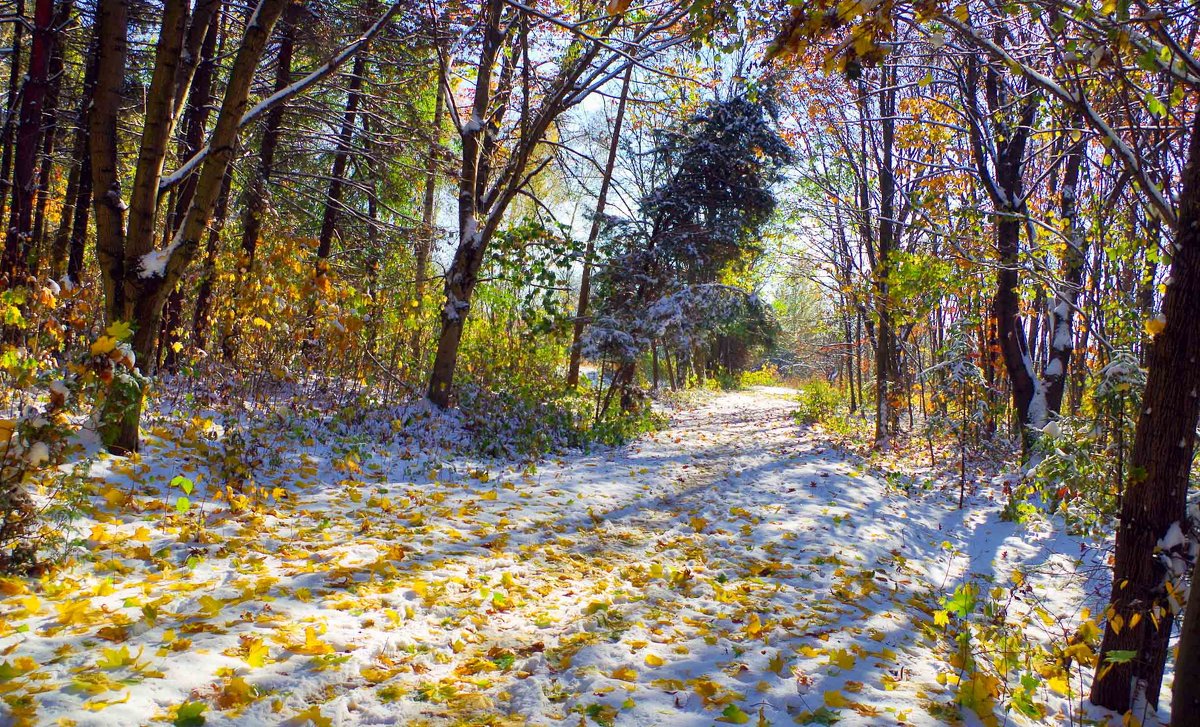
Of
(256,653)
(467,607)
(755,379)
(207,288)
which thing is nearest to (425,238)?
(207,288)

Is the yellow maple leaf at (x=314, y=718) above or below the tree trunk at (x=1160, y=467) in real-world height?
below

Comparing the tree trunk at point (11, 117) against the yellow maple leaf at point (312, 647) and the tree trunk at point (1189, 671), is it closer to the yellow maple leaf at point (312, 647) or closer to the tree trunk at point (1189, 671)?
the yellow maple leaf at point (312, 647)

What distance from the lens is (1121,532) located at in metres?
3.08

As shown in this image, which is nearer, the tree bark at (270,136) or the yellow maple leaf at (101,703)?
the yellow maple leaf at (101,703)

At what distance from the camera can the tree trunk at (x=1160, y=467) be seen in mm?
2836

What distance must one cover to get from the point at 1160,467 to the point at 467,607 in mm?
3450

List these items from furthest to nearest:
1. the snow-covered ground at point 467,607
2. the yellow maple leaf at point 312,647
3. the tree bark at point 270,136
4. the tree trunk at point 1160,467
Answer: the tree bark at point 270,136
the tree trunk at point 1160,467
the yellow maple leaf at point 312,647
the snow-covered ground at point 467,607

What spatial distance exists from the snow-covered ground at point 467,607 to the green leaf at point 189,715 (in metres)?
0.01

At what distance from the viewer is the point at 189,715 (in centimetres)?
209

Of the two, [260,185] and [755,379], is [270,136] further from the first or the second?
[755,379]

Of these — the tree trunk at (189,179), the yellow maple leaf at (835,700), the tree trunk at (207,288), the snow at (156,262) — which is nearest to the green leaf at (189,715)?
the yellow maple leaf at (835,700)

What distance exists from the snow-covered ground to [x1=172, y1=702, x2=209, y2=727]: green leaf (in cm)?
1

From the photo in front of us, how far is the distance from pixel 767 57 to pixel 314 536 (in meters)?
3.84

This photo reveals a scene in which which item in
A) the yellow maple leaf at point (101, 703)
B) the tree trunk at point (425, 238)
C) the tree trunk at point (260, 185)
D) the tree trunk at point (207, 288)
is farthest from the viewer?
the tree trunk at point (425, 238)
